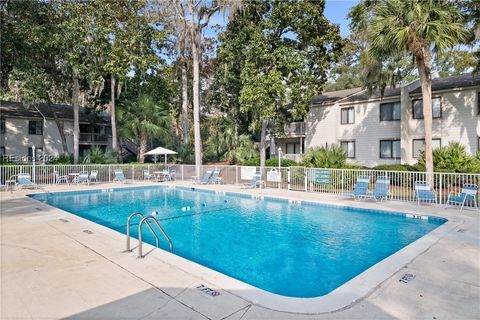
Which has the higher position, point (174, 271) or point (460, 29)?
point (460, 29)

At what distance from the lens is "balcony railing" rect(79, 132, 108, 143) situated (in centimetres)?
3306

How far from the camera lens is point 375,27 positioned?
13398 mm

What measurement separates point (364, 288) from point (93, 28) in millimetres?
24950

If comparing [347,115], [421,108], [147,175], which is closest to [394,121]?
[421,108]

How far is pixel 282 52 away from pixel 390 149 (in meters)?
10.3

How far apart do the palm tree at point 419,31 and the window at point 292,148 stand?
602 inches

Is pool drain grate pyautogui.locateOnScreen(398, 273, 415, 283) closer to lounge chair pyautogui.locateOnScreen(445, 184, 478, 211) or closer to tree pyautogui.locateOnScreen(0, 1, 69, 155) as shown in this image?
lounge chair pyautogui.locateOnScreen(445, 184, 478, 211)

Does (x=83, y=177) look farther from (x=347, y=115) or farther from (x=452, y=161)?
(x=452, y=161)

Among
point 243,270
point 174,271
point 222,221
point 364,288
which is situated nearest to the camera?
point 364,288

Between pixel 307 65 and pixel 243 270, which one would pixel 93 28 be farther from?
pixel 243 270

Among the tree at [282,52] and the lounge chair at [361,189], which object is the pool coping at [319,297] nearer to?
the lounge chair at [361,189]

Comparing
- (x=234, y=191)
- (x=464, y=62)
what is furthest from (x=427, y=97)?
(x=464, y=62)

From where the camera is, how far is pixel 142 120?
25.2m

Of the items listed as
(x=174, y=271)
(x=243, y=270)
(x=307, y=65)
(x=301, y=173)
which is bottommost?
(x=243, y=270)
